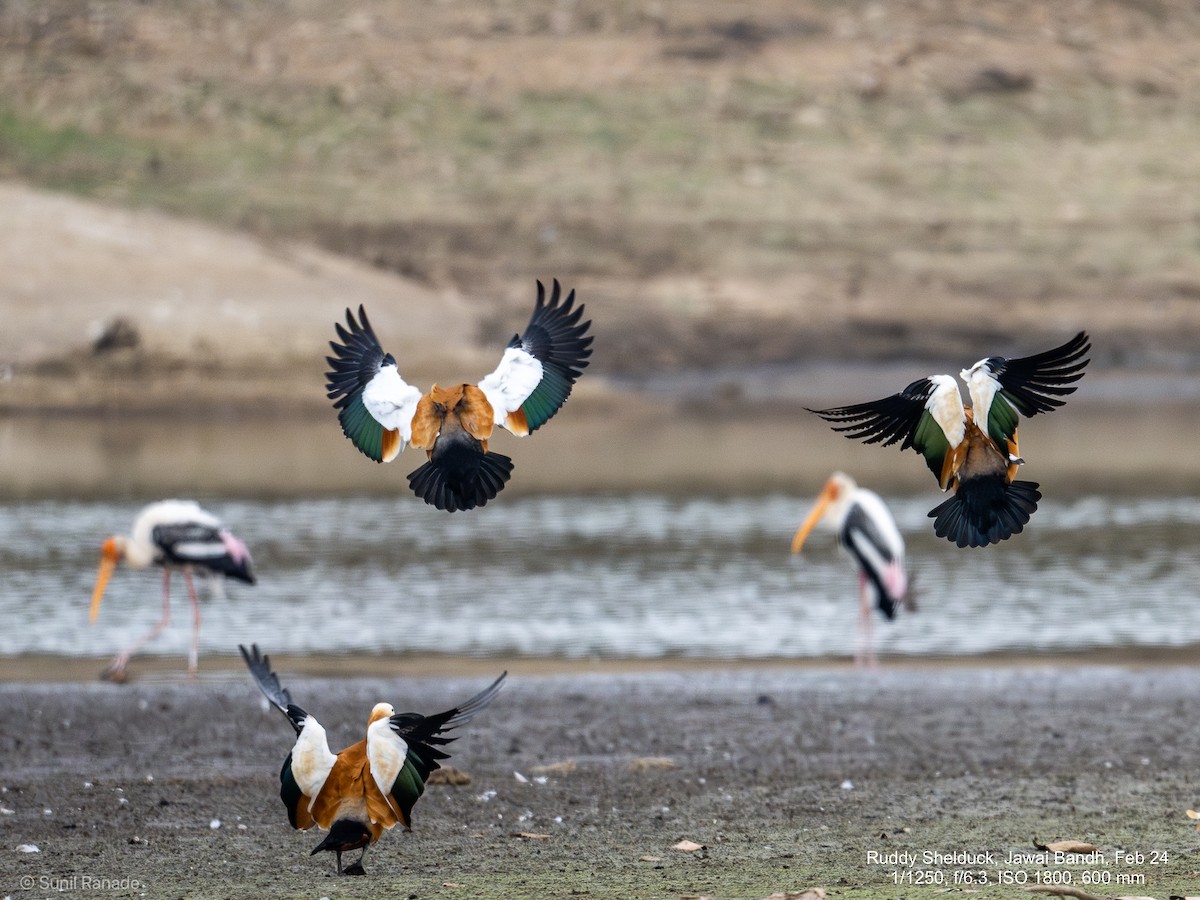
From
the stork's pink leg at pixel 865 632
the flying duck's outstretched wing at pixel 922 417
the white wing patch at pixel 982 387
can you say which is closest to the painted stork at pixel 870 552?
the stork's pink leg at pixel 865 632

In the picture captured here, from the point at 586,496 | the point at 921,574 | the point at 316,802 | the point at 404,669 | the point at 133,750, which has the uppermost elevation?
the point at 586,496

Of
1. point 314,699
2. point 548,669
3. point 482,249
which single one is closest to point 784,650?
point 548,669

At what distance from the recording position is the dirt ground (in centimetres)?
650

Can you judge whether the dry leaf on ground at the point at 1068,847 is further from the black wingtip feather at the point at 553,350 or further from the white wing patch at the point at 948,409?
the black wingtip feather at the point at 553,350

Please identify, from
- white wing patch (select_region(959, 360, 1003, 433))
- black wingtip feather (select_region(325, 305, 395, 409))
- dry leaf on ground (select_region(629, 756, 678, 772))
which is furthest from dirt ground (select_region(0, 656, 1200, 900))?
black wingtip feather (select_region(325, 305, 395, 409))

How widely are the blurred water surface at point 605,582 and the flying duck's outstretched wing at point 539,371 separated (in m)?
4.71

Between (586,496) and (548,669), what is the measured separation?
24.6ft

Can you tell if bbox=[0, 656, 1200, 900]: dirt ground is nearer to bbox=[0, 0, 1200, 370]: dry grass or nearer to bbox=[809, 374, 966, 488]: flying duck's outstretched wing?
bbox=[809, 374, 966, 488]: flying duck's outstretched wing

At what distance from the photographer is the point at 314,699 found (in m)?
10.0

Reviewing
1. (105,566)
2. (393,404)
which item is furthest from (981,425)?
(105,566)

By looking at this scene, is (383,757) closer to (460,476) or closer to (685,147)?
(460,476)

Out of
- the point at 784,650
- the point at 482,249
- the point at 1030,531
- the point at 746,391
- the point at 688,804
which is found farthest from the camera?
the point at 482,249

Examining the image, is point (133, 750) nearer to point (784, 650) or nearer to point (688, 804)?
point (688, 804)

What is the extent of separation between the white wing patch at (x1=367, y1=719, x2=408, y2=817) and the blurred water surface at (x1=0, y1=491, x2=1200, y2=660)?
5.88 meters
